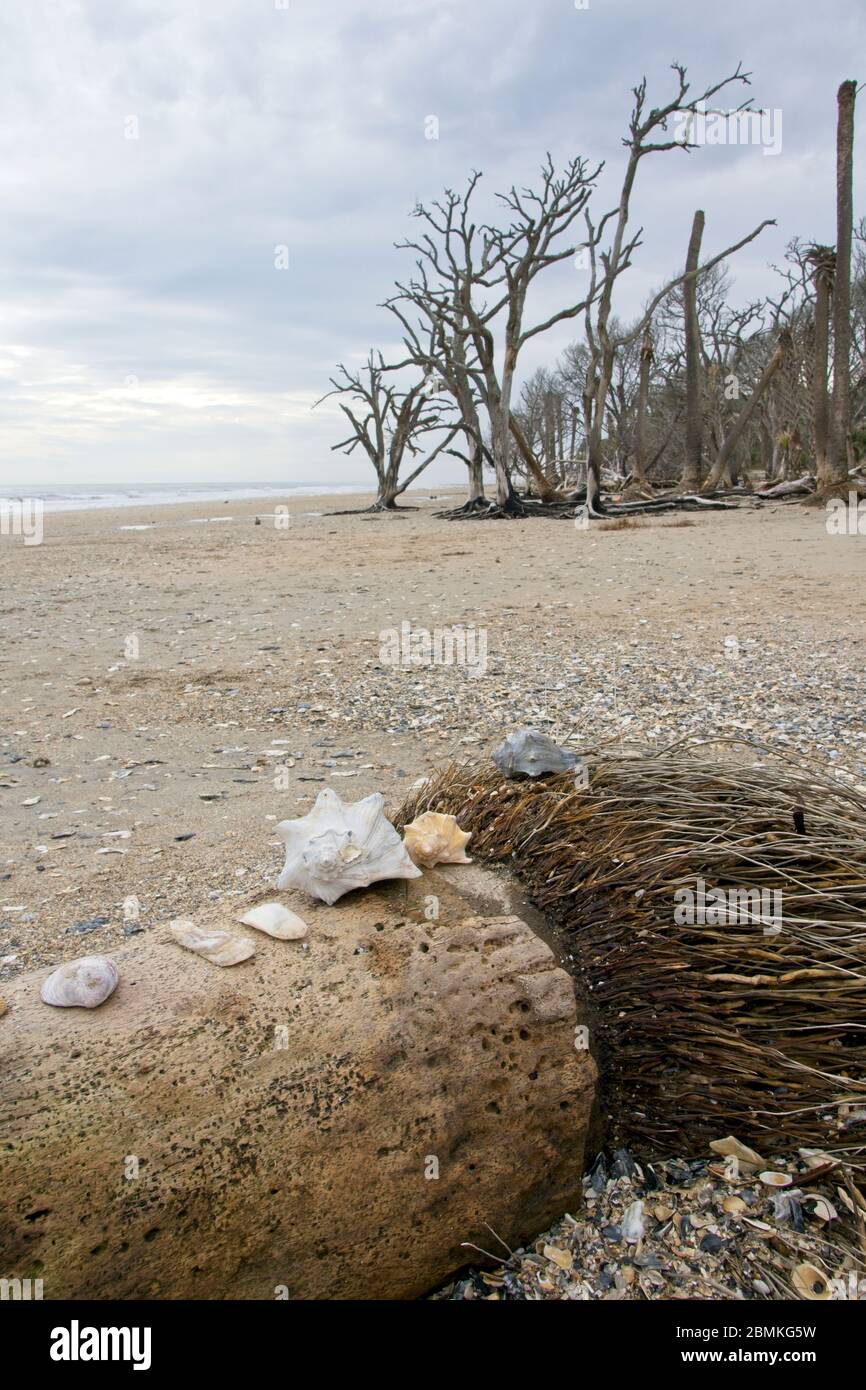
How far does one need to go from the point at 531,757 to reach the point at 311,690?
4.11 m

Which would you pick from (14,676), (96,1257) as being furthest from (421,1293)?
(14,676)

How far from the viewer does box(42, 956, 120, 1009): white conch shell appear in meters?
1.78

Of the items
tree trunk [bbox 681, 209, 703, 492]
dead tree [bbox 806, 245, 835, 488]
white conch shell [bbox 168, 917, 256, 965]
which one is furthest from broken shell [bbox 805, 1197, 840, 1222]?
tree trunk [bbox 681, 209, 703, 492]

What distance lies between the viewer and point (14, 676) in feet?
23.3

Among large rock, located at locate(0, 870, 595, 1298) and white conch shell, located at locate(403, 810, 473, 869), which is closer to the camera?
large rock, located at locate(0, 870, 595, 1298)

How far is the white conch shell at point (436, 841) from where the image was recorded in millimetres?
2254

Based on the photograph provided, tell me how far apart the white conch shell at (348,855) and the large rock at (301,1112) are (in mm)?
74

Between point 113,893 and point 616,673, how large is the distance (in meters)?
4.18

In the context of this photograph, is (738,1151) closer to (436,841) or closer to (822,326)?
(436,841)

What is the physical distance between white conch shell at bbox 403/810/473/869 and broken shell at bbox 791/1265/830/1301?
3.63 ft

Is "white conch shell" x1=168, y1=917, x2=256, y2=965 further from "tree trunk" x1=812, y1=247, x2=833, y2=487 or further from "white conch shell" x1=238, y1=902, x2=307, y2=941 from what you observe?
"tree trunk" x1=812, y1=247, x2=833, y2=487

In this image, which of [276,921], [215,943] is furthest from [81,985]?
[276,921]

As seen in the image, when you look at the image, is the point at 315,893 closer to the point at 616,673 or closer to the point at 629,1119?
the point at 629,1119

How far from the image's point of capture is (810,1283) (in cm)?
175
